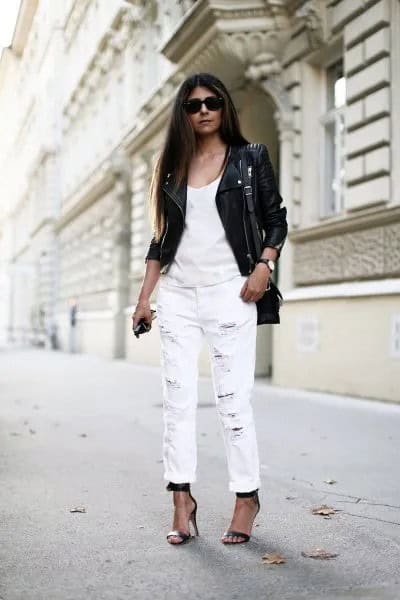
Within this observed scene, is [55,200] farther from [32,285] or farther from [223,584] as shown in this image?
[223,584]

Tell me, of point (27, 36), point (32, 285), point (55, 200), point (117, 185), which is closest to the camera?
point (117, 185)

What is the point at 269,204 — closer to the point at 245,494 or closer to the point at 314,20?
the point at 245,494

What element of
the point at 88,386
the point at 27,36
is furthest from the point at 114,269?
the point at 27,36

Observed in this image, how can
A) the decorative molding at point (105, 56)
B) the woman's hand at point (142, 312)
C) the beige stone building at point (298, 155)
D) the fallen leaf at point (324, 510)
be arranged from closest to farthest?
1. the woman's hand at point (142, 312)
2. the fallen leaf at point (324, 510)
3. the beige stone building at point (298, 155)
4. the decorative molding at point (105, 56)

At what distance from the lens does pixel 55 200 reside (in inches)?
1293

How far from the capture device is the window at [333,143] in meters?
10.4

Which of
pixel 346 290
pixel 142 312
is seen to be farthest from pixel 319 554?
pixel 346 290

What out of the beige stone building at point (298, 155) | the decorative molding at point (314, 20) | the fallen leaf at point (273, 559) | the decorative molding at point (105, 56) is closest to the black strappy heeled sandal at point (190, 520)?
the fallen leaf at point (273, 559)

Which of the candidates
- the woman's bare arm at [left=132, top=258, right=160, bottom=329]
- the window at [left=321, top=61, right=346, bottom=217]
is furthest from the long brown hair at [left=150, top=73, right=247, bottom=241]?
the window at [left=321, top=61, right=346, bottom=217]

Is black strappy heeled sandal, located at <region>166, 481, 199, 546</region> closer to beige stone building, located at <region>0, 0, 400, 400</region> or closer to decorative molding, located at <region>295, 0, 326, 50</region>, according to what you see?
beige stone building, located at <region>0, 0, 400, 400</region>

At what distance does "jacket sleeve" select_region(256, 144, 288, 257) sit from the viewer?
10.6 feet

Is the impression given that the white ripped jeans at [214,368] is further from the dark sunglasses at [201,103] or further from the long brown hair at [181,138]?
the dark sunglasses at [201,103]

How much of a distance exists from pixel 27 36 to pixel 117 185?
27.4m

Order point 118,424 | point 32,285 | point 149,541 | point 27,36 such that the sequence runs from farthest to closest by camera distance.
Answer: point 27,36 → point 32,285 → point 118,424 → point 149,541
